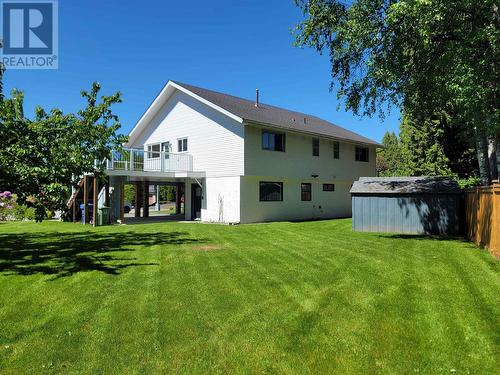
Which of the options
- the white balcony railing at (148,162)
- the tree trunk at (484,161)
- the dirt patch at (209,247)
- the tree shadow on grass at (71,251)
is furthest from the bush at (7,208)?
the tree trunk at (484,161)

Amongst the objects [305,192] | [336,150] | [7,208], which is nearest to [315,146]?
[336,150]

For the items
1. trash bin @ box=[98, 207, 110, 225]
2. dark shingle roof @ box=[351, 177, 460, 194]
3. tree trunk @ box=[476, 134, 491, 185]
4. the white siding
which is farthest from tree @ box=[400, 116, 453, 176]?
trash bin @ box=[98, 207, 110, 225]

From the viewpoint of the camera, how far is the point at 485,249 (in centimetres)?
1072

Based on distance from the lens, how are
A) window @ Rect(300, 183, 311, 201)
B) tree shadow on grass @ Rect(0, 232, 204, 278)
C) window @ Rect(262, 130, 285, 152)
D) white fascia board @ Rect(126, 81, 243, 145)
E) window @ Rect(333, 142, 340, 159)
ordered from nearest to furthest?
1. tree shadow on grass @ Rect(0, 232, 204, 278)
2. white fascia board @ Rect(126, 81, 243, 145)
3. window @ Rect(262, 130, 285, 152)
4. window @ Rect(300, 183, 311, 201)
5. window @ Rect(333, 142, 340, 159)

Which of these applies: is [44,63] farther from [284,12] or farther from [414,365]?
[414,365]

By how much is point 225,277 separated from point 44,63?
1026 centimetres

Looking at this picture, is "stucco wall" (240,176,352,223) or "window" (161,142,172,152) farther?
"window" (161,142,172,152)

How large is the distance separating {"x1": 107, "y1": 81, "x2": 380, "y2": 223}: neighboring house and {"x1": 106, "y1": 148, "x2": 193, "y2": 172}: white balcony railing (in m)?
0.05

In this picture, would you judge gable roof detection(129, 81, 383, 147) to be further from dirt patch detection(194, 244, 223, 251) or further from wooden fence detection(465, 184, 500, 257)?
wooden fence detection(465, 184, 500, 257)

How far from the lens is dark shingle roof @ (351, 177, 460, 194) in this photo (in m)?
14.8

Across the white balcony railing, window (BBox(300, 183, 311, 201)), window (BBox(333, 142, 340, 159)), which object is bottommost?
window (BBox(300, 183, 311, 201))

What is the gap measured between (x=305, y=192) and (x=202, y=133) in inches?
280

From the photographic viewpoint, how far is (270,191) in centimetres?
2236
